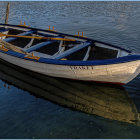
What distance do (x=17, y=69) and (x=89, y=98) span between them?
7787mm

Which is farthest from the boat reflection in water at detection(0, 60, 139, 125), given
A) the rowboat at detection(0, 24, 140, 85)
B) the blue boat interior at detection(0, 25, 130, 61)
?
the blue boat interior at detection(0, 25, 130, 61)

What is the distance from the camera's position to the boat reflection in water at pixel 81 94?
1008cm

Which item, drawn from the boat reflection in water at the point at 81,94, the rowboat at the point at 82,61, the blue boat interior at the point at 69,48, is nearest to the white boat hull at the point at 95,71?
the rowboat at the point at 82,61

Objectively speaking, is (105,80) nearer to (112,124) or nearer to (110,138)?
(112,124)

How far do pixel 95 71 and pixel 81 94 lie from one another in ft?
6.69

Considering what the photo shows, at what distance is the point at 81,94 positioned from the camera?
11.8 metres

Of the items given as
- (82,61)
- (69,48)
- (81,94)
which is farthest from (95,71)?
(69,48)

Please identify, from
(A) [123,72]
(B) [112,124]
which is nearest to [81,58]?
(A) [123,72]

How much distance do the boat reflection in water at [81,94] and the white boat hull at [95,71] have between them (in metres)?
0.71

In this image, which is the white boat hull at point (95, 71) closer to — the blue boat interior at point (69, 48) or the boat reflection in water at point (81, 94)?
the boat reflection in water at point (81, 94)

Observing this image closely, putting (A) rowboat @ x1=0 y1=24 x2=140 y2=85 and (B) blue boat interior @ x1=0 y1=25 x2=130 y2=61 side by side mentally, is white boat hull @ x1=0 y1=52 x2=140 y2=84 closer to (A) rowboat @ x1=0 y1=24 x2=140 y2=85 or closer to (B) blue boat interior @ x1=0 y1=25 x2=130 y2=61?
(A) rowboat @ x1=0 y1=24 x2=140 y2=85

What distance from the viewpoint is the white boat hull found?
1056cm

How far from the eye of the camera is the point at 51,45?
16.4 metres

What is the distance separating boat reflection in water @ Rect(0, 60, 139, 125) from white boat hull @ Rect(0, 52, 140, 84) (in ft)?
2.34
